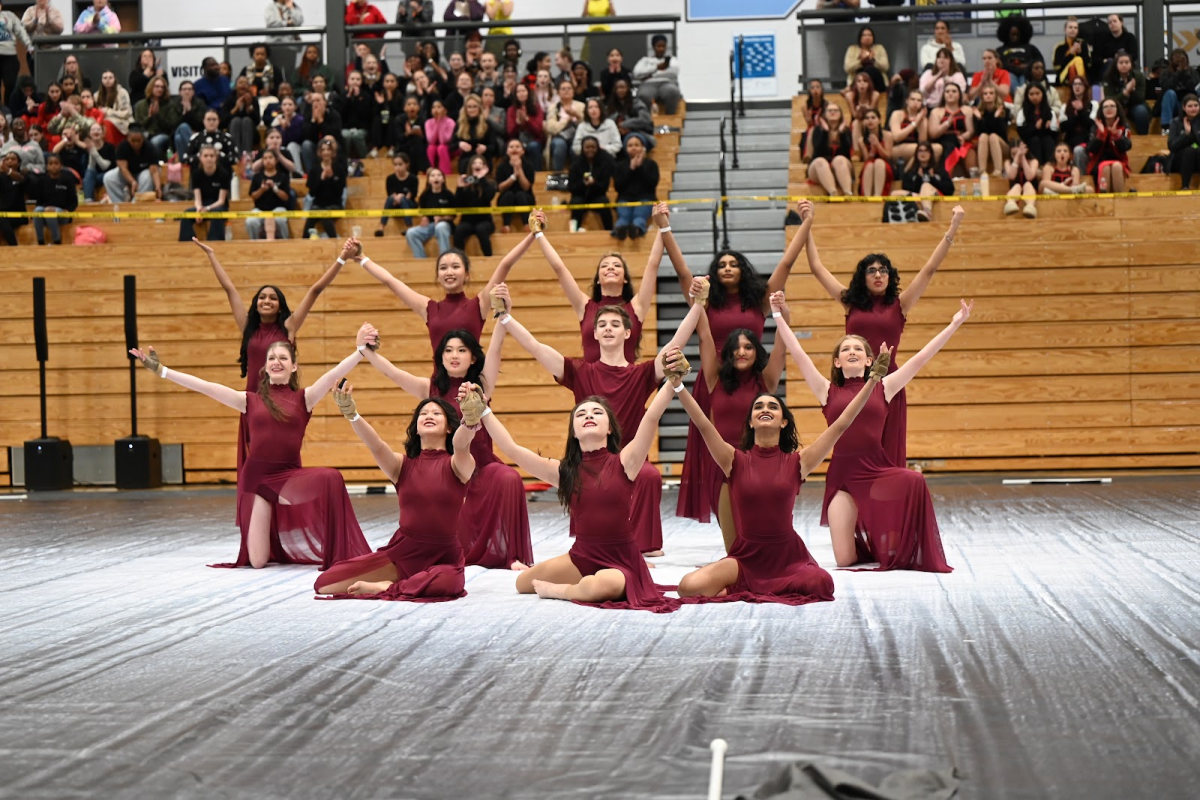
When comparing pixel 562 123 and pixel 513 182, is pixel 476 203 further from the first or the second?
pixel 562 123

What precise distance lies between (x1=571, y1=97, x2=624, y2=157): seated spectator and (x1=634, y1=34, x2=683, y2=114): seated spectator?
113cm

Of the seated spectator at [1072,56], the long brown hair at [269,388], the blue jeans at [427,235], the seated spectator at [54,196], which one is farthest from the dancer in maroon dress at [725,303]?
the seated spectator at [54,196]

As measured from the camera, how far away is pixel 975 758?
2.83 meters

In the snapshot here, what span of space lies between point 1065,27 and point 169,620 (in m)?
11.4

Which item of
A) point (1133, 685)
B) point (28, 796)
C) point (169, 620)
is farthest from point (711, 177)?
point (28, 796)

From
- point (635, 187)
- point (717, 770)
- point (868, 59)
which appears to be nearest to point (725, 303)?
point (717, 770)

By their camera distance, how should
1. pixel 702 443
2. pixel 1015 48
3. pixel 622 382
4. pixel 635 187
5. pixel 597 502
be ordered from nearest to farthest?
pixel 597 502 < pixel 622 382 < pixel 702 443 < pixel 635 187 < pixel 1015 48

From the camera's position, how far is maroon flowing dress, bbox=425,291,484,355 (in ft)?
23.5

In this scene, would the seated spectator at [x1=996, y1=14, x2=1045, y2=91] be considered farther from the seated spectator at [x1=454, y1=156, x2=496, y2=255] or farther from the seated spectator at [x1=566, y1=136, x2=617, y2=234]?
the seated spectator at [x1=454, y1=156, x2=496, y2=255]

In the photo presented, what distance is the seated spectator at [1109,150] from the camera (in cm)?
1184

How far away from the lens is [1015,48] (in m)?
13.0

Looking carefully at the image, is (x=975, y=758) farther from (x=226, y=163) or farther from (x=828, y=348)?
(x=226, y=163)

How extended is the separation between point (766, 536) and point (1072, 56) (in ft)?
31.3

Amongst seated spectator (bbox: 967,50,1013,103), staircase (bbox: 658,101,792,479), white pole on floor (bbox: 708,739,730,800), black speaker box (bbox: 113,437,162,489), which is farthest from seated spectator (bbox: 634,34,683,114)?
white pole on floor (bbox: 708,739,730,800)
